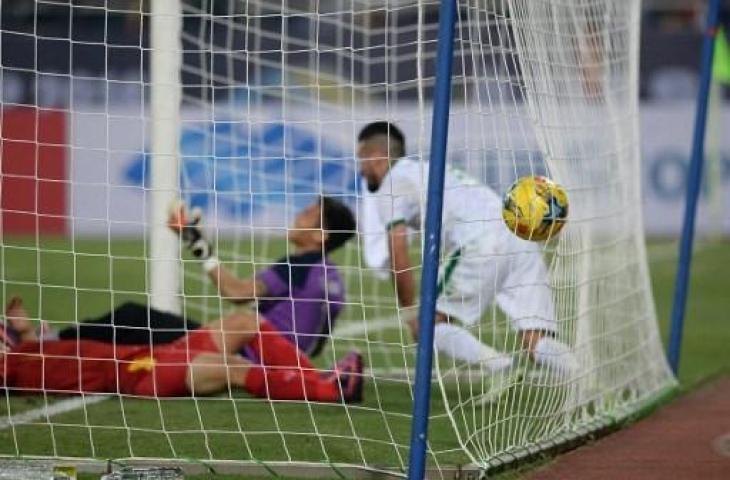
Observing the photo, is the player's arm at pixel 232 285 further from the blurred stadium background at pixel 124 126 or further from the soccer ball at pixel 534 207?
the blurred stadium background at pixel 124 126

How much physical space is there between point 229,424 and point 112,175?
15.7 meters

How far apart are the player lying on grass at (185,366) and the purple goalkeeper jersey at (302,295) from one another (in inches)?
24.2

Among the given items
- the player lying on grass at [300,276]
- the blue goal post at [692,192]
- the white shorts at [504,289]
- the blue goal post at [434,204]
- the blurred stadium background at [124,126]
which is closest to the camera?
the blue goal post at [434,204]

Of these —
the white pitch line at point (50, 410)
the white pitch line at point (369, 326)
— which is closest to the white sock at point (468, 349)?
the white pitch line at point (50, 410)

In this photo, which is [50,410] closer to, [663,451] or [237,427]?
[237,427]

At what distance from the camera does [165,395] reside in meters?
8.10

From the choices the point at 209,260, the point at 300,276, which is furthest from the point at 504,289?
the point at 209,260

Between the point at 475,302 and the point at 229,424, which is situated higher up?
the point at 475,302

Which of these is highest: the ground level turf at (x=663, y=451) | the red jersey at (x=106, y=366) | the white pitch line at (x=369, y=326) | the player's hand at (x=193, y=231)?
the player's hand at (x=193, y=231)

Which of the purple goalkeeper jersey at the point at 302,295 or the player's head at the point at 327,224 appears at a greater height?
the player's head at the point at 327,224

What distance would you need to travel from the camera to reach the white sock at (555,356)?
744 centimetres

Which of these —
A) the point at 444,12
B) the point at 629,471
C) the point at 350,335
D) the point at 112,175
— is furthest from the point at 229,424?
the point at 112,175

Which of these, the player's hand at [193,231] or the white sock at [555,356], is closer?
the white sock at [555,356]

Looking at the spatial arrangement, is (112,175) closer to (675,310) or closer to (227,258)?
(227,258)
